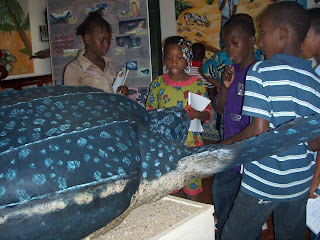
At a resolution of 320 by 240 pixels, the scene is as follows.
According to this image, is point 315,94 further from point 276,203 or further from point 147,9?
point 147,9

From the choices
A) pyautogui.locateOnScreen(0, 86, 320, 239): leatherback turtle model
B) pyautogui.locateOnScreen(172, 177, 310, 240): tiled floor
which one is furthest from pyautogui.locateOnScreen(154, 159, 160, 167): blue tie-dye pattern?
pyautogui.locateOnScreen(172, 177, 310, 240): tiled floor

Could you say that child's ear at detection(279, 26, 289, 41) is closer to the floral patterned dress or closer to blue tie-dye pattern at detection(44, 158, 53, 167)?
the floral patterned dress

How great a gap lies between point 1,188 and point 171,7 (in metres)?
3.72

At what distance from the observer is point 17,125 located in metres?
0.58

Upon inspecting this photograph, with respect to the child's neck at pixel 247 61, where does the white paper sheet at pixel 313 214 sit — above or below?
below

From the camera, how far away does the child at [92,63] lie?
1.79 meters

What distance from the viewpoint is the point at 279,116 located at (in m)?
1.00

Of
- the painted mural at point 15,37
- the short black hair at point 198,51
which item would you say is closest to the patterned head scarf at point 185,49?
the short black hair at point 198,51

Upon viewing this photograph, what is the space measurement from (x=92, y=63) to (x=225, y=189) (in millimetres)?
1076

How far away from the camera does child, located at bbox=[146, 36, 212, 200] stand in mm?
1693

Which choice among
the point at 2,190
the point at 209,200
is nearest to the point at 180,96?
the point at 209,200

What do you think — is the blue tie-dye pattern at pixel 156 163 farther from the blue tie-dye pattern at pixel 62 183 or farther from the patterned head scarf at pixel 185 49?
the patterned head scarf at pixel 185 49

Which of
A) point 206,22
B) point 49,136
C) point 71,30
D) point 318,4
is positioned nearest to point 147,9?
point 71,30

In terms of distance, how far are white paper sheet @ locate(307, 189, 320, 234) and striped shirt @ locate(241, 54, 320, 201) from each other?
8.4 inches
